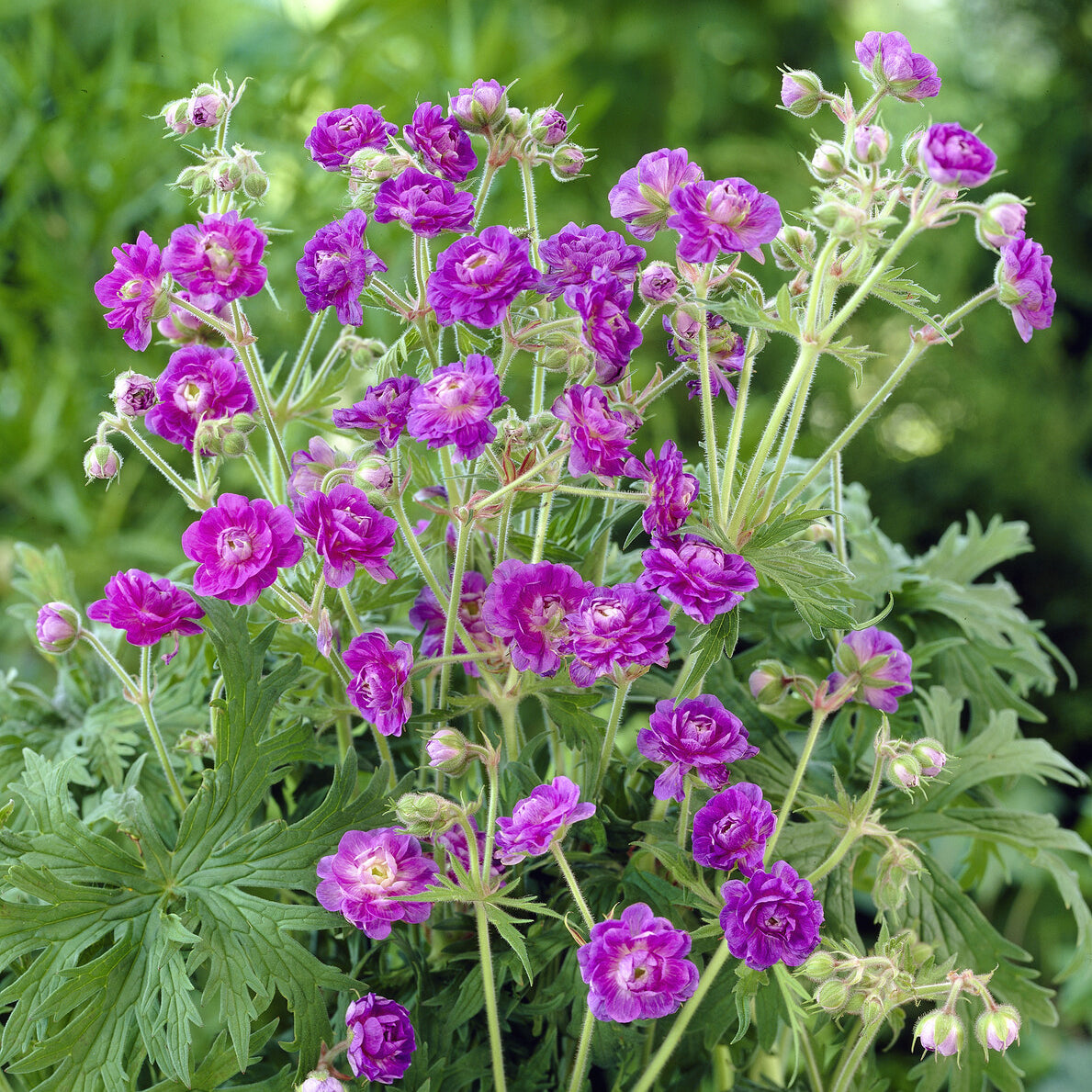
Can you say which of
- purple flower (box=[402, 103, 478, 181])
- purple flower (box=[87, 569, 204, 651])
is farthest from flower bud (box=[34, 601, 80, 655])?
purple flower (box=[402, 103, 478, 181])

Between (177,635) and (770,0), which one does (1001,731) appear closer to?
(177,635)

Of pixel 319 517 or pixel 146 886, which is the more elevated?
pixel 319 517

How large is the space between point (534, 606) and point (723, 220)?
16 centimetres

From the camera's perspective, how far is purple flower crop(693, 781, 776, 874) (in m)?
0.43

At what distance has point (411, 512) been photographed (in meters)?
0.63

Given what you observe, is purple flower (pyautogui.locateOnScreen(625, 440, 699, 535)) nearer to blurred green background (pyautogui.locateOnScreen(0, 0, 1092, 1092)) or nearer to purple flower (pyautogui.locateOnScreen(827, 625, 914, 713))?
purple flower (pyautogui.locateOnScreen(827, 625, 914, 713))

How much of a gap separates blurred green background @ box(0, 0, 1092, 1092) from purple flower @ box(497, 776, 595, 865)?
140 cm

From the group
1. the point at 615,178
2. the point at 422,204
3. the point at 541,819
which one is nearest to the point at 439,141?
the point at 422,204

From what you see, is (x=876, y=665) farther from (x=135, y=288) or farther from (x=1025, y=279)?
(x=135, y=288)

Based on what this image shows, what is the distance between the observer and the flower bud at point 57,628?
50 cm

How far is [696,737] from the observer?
0.43 metres

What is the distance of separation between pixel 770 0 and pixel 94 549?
6.39ft

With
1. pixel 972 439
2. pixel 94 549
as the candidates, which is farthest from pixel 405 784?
pixel 972 439

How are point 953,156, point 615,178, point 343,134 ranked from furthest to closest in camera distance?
point 615,178 → point 343,134 → point 953,156
